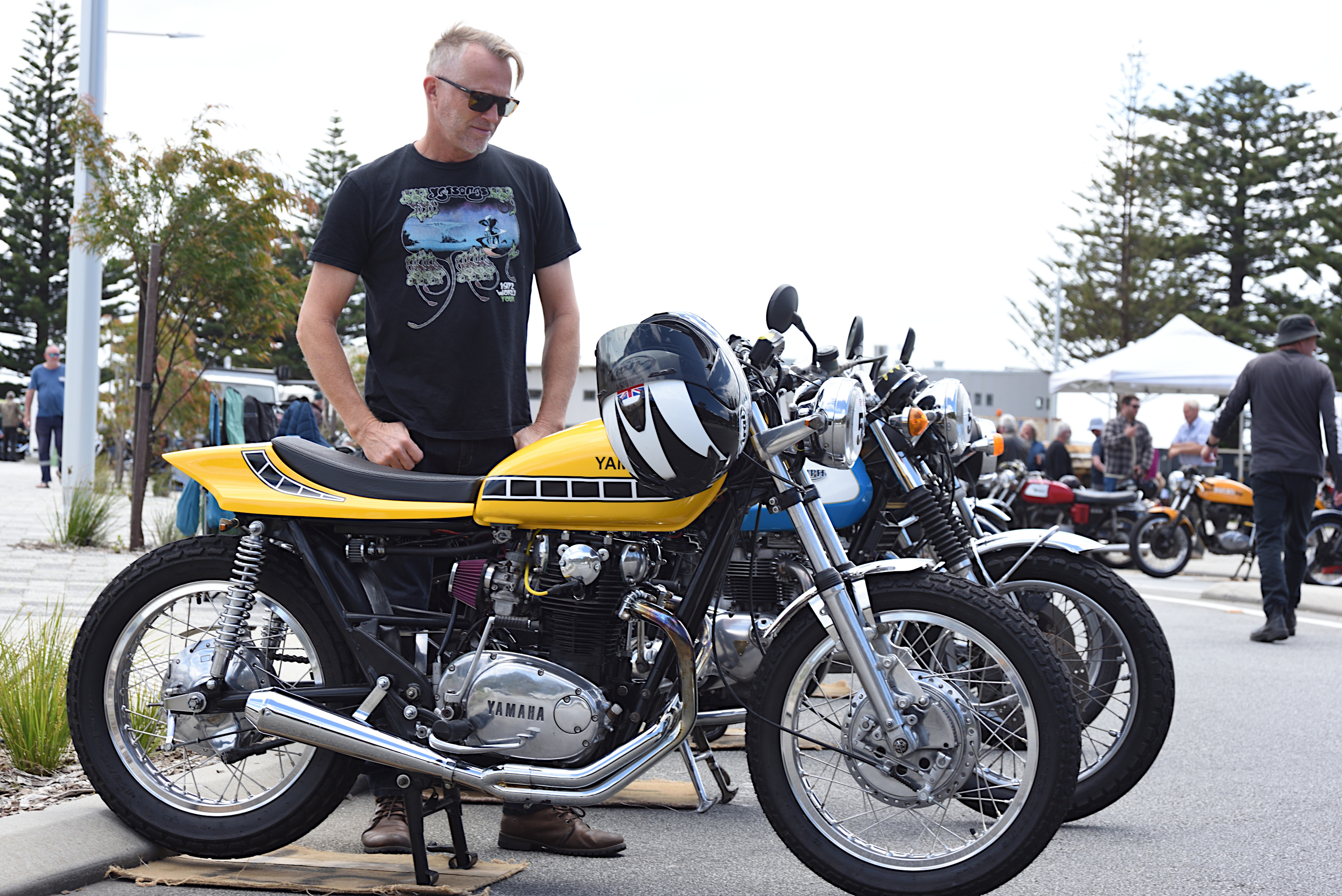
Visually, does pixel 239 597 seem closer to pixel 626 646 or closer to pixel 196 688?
pixel 196 688

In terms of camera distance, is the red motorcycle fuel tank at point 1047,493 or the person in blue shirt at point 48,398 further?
the person in blue shirt at point 48,398

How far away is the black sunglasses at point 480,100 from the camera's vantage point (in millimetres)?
3562

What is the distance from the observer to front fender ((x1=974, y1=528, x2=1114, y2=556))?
13.1 ft

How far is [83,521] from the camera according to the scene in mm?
10367

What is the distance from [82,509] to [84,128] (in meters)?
3.80

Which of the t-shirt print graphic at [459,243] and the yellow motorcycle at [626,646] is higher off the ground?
the t-shirt print graphic at [459,243]

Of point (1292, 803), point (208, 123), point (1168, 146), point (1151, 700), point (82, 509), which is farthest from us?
point (1168, 146)

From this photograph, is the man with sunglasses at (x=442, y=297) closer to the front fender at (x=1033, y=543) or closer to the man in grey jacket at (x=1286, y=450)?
the front fender at (x=1033, y=543)

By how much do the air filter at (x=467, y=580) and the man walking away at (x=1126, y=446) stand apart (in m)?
14.7

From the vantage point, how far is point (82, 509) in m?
10.4

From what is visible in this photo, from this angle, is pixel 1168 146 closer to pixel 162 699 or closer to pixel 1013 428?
pixel 1013 428

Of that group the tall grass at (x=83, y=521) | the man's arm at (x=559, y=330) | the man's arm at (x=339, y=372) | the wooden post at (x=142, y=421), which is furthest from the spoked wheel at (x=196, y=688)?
the tall grass at (x=83, y=521)

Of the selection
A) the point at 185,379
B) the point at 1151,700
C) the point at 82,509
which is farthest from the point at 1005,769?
the point at 185,379

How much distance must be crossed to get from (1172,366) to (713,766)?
17.7m
